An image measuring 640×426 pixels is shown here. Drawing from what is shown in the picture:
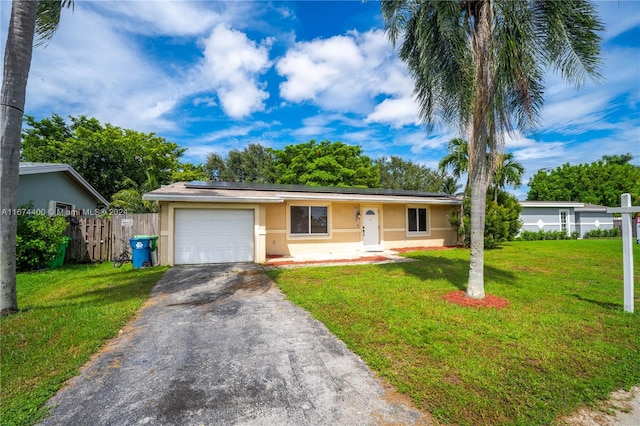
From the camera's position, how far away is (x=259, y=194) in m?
10.9

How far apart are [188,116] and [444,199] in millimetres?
18271

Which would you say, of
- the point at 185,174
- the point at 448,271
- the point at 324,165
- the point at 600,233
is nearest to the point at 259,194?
the point at 448,271

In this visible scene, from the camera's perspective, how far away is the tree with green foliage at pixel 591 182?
3000cm

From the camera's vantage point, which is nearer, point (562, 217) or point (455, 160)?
point (455, 160)

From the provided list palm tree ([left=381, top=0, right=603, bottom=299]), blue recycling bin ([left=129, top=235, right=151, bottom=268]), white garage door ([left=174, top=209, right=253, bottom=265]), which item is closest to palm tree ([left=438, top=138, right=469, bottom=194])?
palm tree ([left=381, top=0, right=603, bottom=299])

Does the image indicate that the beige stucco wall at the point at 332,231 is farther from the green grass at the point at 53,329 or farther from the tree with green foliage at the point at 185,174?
the tree with green foliage at the point at 185,174

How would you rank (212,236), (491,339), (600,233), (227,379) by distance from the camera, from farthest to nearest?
(600,233) → (212,236) → (491,339) → (227,379)

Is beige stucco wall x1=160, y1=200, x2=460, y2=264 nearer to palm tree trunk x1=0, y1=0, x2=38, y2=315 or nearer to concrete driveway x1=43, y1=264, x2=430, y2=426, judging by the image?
palm tree trunk x1=0, y1=0, x2=38, y2=315

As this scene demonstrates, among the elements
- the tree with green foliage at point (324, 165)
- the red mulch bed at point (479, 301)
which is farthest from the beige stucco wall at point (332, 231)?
the tree with green foliage at point (324, 165)

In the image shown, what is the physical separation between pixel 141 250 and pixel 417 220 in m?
12.6

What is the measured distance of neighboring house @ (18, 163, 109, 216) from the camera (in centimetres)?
1014

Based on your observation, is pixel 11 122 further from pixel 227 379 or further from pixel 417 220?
pixel 417 220

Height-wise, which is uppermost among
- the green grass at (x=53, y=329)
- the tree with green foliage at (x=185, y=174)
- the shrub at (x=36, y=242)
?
the tree with green foliage at (x=185, y=174)

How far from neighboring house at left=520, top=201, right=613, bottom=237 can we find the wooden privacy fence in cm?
2350
